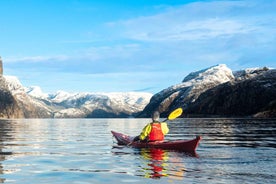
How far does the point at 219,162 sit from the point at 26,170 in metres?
11.7

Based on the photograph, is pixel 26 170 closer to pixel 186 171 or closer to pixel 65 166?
pixel 65 166

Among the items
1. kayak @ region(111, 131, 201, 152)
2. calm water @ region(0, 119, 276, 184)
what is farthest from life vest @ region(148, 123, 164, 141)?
calm water @ region(0, 119, 276, 184)

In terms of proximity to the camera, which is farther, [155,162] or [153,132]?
[153,132]

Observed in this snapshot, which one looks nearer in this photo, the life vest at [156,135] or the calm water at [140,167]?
the calm water at [140,167]

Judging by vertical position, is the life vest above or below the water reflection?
above

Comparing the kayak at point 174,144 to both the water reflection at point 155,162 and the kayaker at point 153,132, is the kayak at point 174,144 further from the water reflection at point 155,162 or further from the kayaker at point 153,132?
the water reflection at point 155,162

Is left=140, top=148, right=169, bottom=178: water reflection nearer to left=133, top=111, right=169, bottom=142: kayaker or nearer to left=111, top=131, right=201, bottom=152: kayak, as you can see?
left=111, top=131, right=201, bottom=152: kayak

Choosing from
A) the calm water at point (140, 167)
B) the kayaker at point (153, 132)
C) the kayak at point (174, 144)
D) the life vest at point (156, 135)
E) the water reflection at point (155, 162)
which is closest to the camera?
the calm water at point (140, 167)

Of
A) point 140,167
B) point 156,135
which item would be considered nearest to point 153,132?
point 156,135

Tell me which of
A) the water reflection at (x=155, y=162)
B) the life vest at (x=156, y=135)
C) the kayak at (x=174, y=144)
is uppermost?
the life vest at (x=156, y=135)

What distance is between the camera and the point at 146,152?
31312mm

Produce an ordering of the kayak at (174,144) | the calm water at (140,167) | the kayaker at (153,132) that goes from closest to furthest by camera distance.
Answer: the calm water at (140,167) < the kayak at (174,144) < the kayaker at (153,132)

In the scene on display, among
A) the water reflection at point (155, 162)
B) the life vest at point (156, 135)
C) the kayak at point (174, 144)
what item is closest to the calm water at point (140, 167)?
the water reflection at point (155, 162)

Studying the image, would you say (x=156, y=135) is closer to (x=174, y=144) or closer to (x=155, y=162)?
(x=174, y=144)
